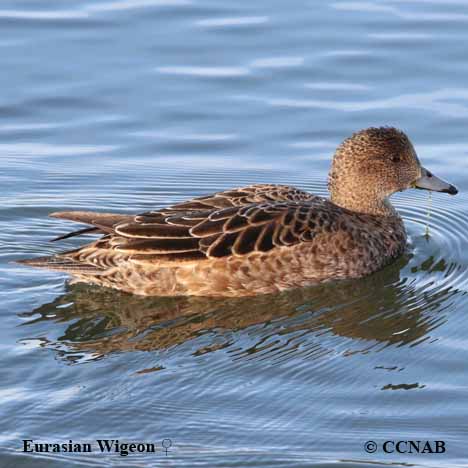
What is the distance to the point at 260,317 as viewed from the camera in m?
9.35

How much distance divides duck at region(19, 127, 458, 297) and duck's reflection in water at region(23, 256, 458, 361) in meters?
0.11

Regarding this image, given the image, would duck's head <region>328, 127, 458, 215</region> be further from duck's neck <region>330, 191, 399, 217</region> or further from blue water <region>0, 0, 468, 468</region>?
blue water <region>0, 0, 468, 468</region>

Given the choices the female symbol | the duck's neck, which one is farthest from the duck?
the female symbol

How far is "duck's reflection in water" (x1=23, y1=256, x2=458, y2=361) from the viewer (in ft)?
28.8

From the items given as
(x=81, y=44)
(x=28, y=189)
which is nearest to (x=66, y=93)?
(x=81, y=44)

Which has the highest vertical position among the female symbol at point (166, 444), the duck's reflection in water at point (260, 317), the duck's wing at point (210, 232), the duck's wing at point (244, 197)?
the duck's wing at point (244, 197)

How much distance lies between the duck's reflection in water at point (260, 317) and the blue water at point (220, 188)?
2 cm

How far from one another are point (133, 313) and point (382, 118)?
4.60 metres

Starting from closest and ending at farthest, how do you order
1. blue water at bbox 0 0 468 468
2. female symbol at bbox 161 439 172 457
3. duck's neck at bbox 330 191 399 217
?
female symbol at bbox 161 439 172 457 < blue water at bbox 0 0 468 468 < duck's neck at bbox 330 191 399 217

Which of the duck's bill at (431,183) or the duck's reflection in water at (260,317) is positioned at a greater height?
the duck's bill at (431,183)

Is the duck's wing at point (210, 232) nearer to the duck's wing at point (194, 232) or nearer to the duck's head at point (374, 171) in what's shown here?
the duck's wing at point (194, 232)

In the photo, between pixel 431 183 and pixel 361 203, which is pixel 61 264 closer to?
pixel 361 203

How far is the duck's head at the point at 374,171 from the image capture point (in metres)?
10.7

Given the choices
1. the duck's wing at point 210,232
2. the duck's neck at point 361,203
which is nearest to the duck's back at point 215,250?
the duck's wing at point 210,232
